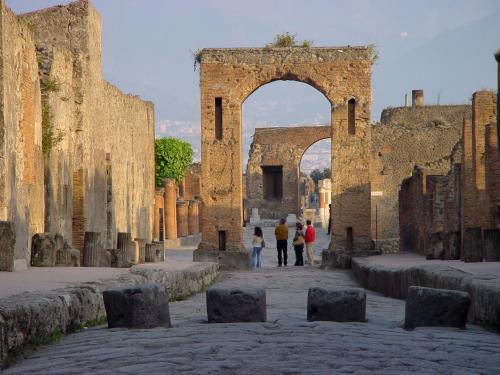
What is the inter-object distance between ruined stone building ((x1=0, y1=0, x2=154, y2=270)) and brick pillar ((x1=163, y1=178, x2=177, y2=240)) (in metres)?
10.9

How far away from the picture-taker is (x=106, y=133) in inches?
871

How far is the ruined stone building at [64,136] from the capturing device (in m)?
13.7

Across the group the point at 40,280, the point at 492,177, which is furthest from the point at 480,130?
the point at 40,280

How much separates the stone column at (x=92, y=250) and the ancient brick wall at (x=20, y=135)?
811 mm

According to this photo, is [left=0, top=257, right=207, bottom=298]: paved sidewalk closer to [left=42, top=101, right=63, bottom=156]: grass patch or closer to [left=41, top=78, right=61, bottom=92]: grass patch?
[left=42, top=101, right=63, bottom=156]: grass patch

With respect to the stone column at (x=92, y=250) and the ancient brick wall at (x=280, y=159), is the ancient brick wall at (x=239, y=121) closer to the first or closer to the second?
the stone column at (x=92, y=250)

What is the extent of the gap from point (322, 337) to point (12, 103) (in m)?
8.46

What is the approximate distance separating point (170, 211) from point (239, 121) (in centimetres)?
A: 1493

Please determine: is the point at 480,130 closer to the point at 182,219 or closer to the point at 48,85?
the point at 48,85

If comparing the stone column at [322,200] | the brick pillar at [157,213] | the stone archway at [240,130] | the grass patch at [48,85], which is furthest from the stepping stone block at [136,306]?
the stone column at [322,200]

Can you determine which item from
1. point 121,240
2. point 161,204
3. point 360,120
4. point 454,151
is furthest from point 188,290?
point 161,204

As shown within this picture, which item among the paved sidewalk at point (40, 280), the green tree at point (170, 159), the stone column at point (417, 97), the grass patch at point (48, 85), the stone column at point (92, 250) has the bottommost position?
the paved sidewalk at point (40, 280)

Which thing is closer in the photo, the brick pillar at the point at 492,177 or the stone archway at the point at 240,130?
the brick pillar at the point at 492,177

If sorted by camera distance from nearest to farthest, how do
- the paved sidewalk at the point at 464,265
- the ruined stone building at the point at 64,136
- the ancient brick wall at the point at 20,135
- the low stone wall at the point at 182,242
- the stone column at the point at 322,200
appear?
the paved sidewalk at the point at 464,265 < the ancient brick wall at the point at 20,135 < the ruined stone building at the point at 64,136 < the low stone wall at the point at 182,242 < the stone column at the point at 322,200
